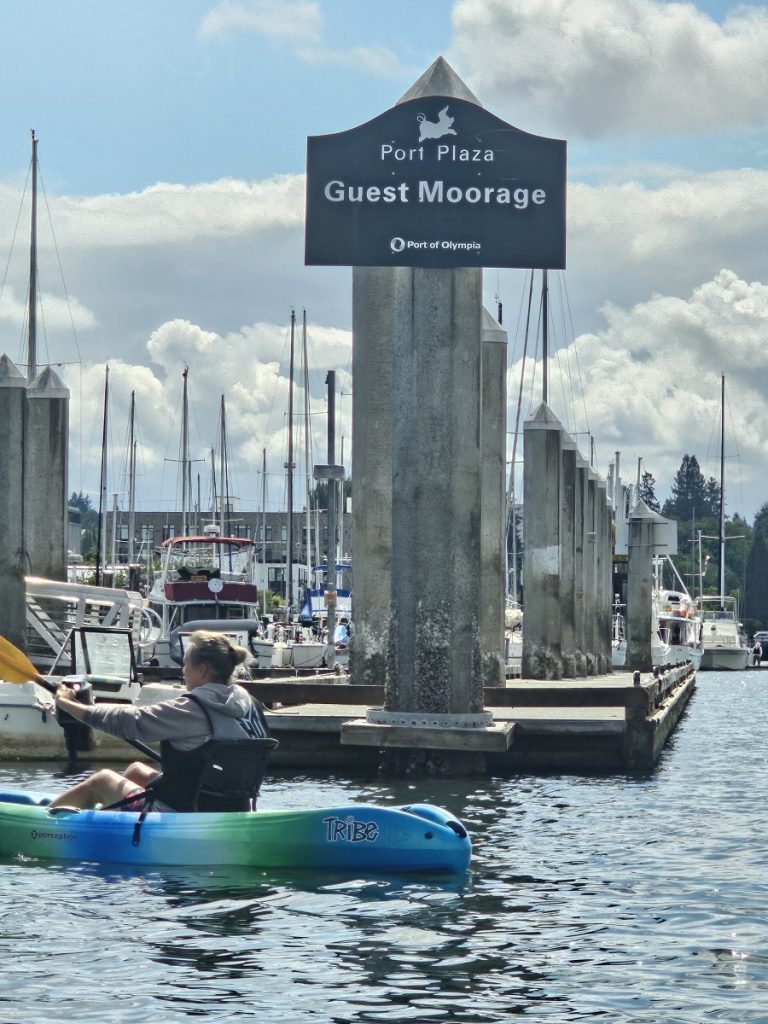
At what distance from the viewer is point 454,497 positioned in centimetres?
1741

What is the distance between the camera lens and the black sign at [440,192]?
699 inches

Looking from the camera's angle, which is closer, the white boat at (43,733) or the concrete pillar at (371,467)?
the white boat at (43,733)

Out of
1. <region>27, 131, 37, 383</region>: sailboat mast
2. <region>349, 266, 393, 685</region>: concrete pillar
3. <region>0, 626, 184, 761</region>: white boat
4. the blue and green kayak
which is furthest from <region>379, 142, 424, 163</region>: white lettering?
<region>27, 131, 37, 383</region>: sailboat mast

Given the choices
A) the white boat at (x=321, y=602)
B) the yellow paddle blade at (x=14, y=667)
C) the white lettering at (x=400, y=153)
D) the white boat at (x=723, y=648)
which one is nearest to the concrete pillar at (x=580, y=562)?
the white boat at (x=321, y=602)

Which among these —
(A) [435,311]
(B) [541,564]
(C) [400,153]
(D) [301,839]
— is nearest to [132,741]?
(D) [301,839]

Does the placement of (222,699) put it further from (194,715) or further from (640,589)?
(640,589)

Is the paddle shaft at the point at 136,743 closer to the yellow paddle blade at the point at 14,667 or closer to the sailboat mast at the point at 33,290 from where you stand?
the yellow paddle blade at the point at 14,667

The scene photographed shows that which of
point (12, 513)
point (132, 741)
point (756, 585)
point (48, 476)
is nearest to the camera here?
point (132, 741)

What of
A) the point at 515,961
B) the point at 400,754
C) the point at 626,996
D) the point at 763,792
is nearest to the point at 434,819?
the point at 515,961

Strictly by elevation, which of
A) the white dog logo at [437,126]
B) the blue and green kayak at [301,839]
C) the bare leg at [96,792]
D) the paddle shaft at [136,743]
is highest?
the white dog logo at [437,126]

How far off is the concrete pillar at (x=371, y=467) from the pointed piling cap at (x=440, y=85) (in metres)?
5.18

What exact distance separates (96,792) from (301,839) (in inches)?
70.7

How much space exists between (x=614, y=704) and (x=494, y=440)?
8205mm

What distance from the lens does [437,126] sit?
59.0 feet
